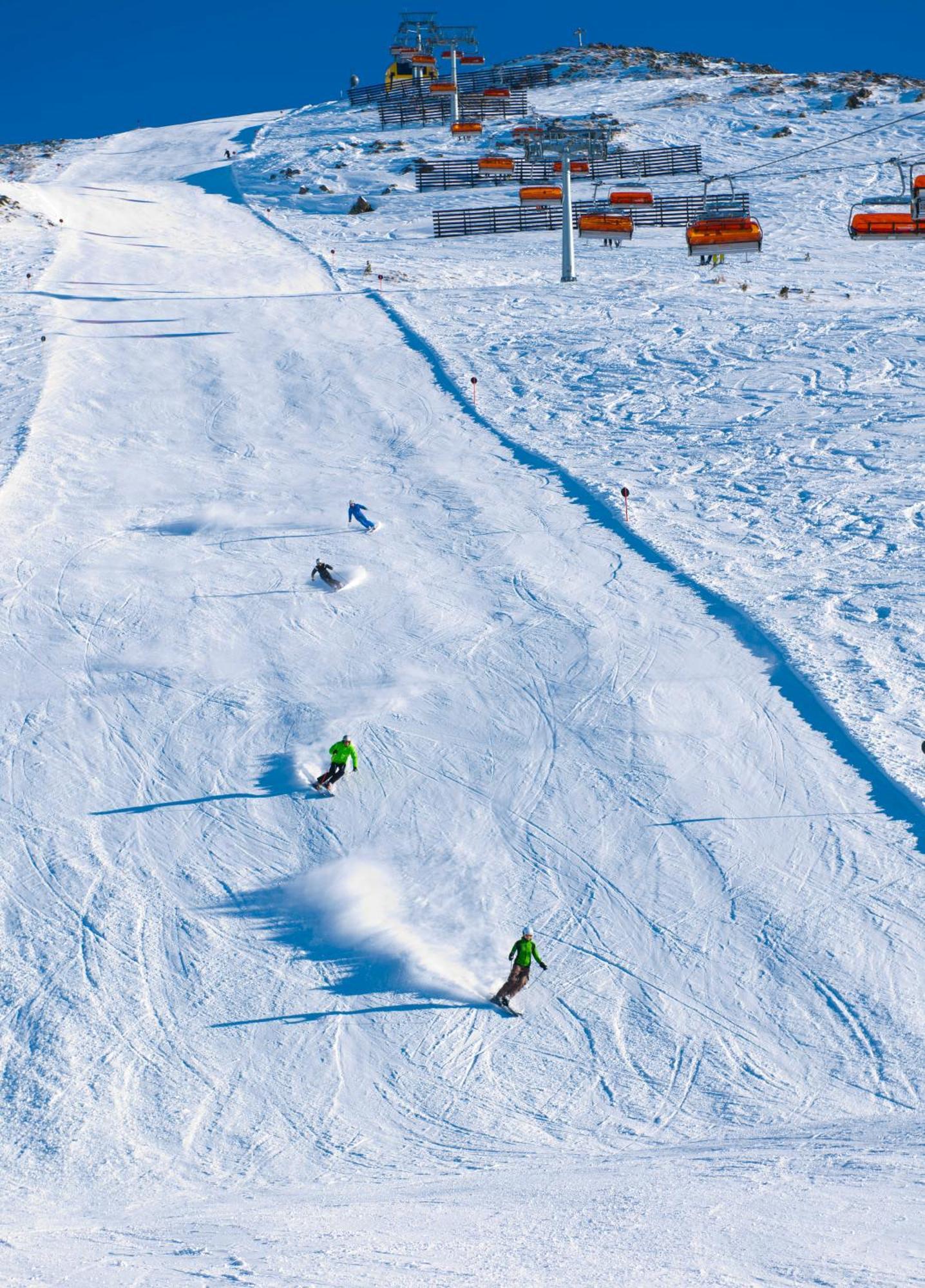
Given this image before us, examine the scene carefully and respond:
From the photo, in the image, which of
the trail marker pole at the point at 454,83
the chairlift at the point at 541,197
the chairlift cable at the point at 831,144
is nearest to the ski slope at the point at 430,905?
the chairlift at the point at 541,197

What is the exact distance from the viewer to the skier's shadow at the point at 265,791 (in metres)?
14.6

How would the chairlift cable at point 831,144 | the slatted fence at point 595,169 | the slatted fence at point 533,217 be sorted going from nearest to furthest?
1. the slatted fence at point 533,217
2. the chairlift cable at point 831,144
3. the slatted fence at point 595,169

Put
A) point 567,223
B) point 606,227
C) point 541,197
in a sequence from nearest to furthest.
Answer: point 606,227, point 567,223, point 541,197

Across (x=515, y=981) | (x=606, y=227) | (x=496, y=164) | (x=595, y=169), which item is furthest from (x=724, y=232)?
(x=515, y=981)

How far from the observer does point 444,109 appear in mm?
66188

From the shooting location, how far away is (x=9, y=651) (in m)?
18.0

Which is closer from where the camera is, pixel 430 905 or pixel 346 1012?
pixel 346 1012

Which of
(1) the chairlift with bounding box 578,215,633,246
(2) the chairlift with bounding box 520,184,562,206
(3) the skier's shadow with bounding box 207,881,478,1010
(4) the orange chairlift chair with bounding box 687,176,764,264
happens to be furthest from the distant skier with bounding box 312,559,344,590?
(2) the chairlift with bounding box 520,184,562,206

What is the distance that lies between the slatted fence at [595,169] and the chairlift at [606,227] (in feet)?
57.4

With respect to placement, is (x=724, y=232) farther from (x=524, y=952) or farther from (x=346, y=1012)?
(x=346, y=1012)

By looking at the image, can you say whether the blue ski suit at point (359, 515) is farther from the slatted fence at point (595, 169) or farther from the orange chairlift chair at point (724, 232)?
the slatted fence at point (595, 169)

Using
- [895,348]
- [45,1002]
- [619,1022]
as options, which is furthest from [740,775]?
[895,348]

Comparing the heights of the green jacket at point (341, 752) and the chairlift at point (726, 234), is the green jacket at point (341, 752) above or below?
below

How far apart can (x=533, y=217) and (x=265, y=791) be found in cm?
3692
